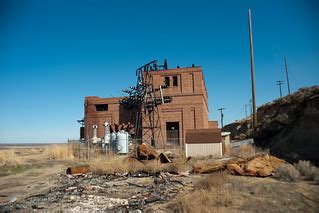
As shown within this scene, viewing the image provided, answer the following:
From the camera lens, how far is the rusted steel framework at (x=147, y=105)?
1463 inches

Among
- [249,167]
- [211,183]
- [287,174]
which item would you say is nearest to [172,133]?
[249,167]

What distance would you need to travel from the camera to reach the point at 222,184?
9445mm

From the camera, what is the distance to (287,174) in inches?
427

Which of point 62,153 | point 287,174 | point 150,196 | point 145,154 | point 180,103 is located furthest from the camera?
point 180,103

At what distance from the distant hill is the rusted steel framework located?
44.5ft

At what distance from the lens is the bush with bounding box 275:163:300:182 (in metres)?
10.7

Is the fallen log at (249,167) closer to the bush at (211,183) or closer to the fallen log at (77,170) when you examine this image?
the bush at (211,183)

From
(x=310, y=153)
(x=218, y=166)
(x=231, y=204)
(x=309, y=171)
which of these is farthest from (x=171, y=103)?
(x=231, y=204)

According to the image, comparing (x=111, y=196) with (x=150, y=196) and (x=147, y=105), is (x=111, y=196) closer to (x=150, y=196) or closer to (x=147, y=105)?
(x=150, y=196)

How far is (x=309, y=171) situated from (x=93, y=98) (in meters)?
36.0

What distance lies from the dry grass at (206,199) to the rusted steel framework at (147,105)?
27458 mm

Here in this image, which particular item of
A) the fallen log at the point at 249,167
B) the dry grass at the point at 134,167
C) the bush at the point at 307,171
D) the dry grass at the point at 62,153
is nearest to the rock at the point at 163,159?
the dry grass at the point at 134,167

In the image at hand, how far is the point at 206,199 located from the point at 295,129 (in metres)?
16.8

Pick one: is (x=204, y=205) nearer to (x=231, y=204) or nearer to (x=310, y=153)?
(x=231, y=204)
